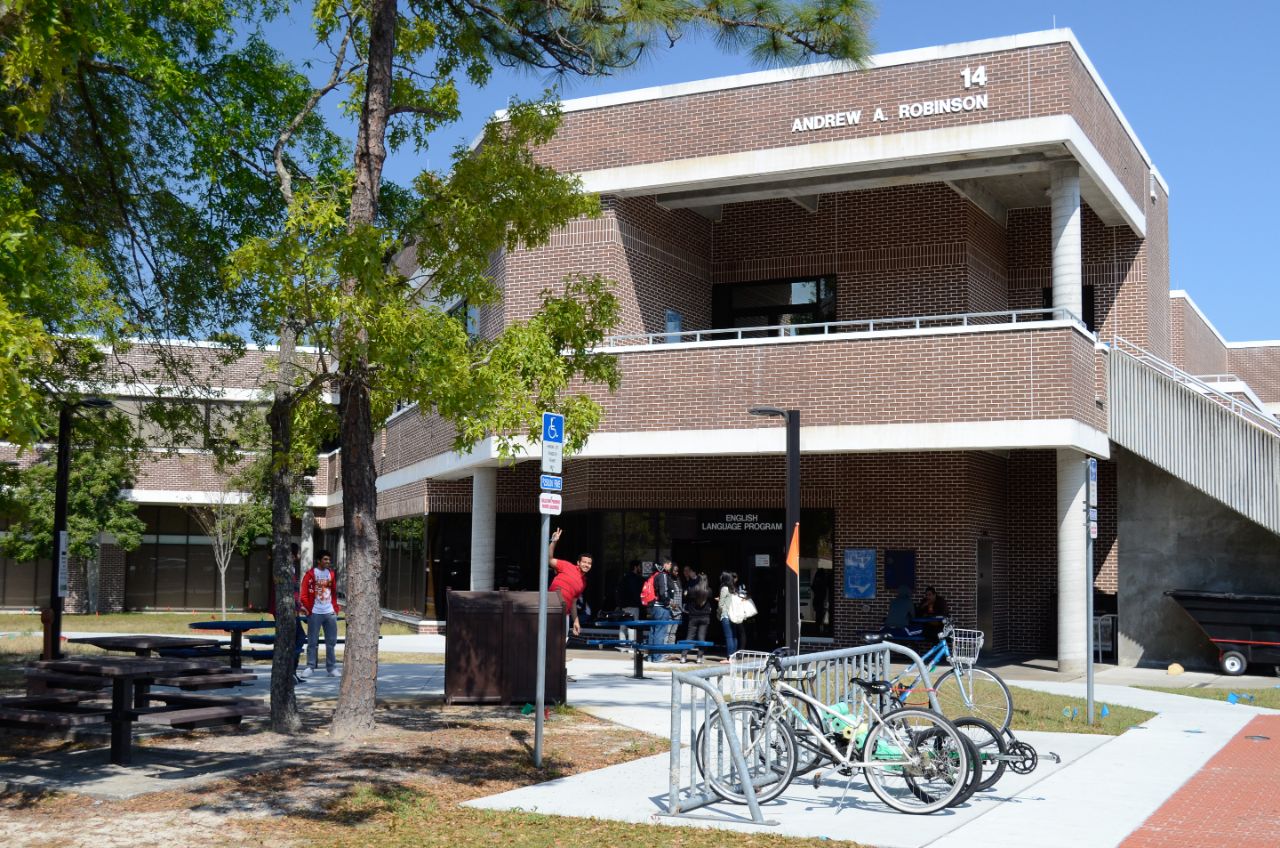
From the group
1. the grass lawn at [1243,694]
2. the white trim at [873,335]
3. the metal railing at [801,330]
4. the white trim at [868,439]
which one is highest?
the metal railing at [801,330]

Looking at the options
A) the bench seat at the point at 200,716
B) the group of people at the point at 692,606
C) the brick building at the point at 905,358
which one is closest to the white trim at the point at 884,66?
the brick building at the point at 905,358

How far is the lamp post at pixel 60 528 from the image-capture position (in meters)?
18.6

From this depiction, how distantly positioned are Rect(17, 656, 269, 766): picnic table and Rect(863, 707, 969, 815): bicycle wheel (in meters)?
5.06

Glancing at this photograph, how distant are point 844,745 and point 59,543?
1467cm

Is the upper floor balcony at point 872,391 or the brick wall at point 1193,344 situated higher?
the brick wall at point 1193,344

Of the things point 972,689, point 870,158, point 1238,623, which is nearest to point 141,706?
point 972,689

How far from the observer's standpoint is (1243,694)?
19062mm

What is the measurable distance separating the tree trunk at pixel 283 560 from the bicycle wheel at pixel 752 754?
4593 millimetres

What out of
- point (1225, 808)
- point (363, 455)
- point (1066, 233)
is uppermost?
point (1066, 233)

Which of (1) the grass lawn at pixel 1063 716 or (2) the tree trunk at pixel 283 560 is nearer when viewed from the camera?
(2) the tree trunk at pixel 283 560

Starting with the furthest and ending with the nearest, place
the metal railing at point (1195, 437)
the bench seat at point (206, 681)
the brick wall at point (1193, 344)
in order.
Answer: the brick wall at point (1193, 344) → the metal railing at point (1195, 437) → the bench seat at point (206, 681)

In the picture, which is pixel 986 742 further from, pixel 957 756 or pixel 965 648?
pixel 965 648

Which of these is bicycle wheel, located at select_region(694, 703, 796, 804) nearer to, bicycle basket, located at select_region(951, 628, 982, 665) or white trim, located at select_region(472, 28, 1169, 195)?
bicycle basket, located at select_region(951, 628, 982, 665)

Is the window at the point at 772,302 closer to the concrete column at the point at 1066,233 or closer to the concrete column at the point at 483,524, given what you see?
the concrete column at the point at 1066,233
